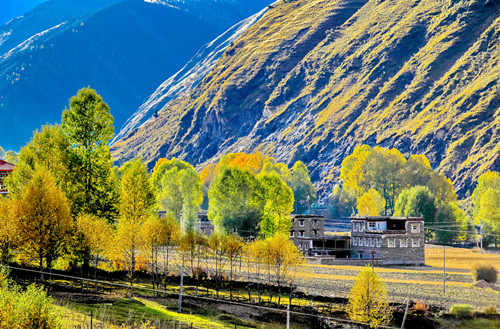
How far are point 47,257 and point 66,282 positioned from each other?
737 cm

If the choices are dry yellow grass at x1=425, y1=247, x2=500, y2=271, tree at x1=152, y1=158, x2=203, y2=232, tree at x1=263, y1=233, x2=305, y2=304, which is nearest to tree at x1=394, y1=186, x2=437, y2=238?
dry yellow grass at x1=425, y1=247, x2=500, y2=271

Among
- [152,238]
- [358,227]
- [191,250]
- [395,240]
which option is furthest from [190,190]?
[152,238]

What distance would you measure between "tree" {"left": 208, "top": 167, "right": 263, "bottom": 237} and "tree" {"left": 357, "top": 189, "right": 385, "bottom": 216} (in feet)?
122

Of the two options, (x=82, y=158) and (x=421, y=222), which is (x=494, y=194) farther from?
(x=82, y=158)

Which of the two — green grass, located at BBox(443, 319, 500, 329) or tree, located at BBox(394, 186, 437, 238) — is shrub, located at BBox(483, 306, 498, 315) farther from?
tree, located at BBox(394, 186, 437, 238)

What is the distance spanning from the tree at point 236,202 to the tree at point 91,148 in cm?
4609

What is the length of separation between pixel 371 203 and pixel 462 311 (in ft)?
287

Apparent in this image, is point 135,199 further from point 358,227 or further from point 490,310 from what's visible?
point 358,227

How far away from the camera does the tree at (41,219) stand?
228 ft

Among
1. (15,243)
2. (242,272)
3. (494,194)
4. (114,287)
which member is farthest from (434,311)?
(494,194)

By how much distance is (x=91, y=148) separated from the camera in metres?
82.6

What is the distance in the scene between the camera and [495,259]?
396 ft

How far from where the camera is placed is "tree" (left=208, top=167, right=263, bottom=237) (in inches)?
4988

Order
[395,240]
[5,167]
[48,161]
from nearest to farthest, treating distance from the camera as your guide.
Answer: [48,161]
[5,167]
[395,240]
